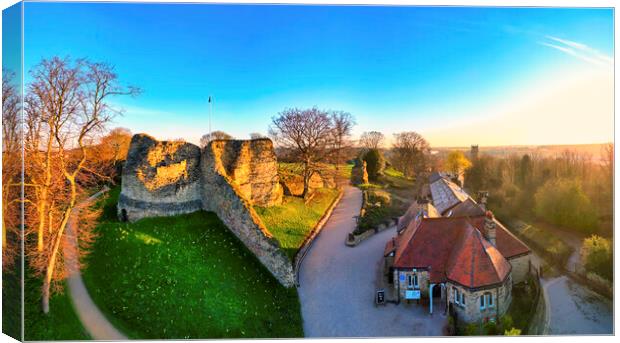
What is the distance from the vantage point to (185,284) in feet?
33.5

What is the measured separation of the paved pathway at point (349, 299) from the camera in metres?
10.1

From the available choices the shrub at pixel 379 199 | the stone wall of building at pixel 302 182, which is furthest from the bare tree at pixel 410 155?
the stone wall of building at pixel 302 182

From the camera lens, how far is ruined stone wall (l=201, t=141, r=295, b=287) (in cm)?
1195

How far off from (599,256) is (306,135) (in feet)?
53.6

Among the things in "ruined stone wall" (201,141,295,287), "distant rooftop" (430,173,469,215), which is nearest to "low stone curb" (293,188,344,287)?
"ruined stone wall" (201,141,295,287)

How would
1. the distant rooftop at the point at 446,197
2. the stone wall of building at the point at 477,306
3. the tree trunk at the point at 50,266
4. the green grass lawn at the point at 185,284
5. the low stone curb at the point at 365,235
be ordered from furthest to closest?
the distant rooftop at the point at 446,197
the low stone curb at the point at 365,235
the stone wall of building at the point at 477,306
the green grass lawn at the point at 185,284
the tree trunk at the point at 50,266

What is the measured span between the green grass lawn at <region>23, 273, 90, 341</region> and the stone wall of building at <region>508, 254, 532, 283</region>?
13069 millimetres

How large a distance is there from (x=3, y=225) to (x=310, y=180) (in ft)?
63.6

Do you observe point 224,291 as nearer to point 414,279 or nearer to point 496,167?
point 414,279

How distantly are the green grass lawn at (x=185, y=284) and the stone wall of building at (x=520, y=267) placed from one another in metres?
7.65

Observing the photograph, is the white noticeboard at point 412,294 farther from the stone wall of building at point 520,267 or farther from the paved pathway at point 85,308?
the paved pathway at point 85,308

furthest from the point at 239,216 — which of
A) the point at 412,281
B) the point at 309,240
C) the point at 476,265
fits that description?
the point at 476,265

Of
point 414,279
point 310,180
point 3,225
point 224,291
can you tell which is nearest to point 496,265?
point 414,279

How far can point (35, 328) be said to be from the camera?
8219 millimetres
